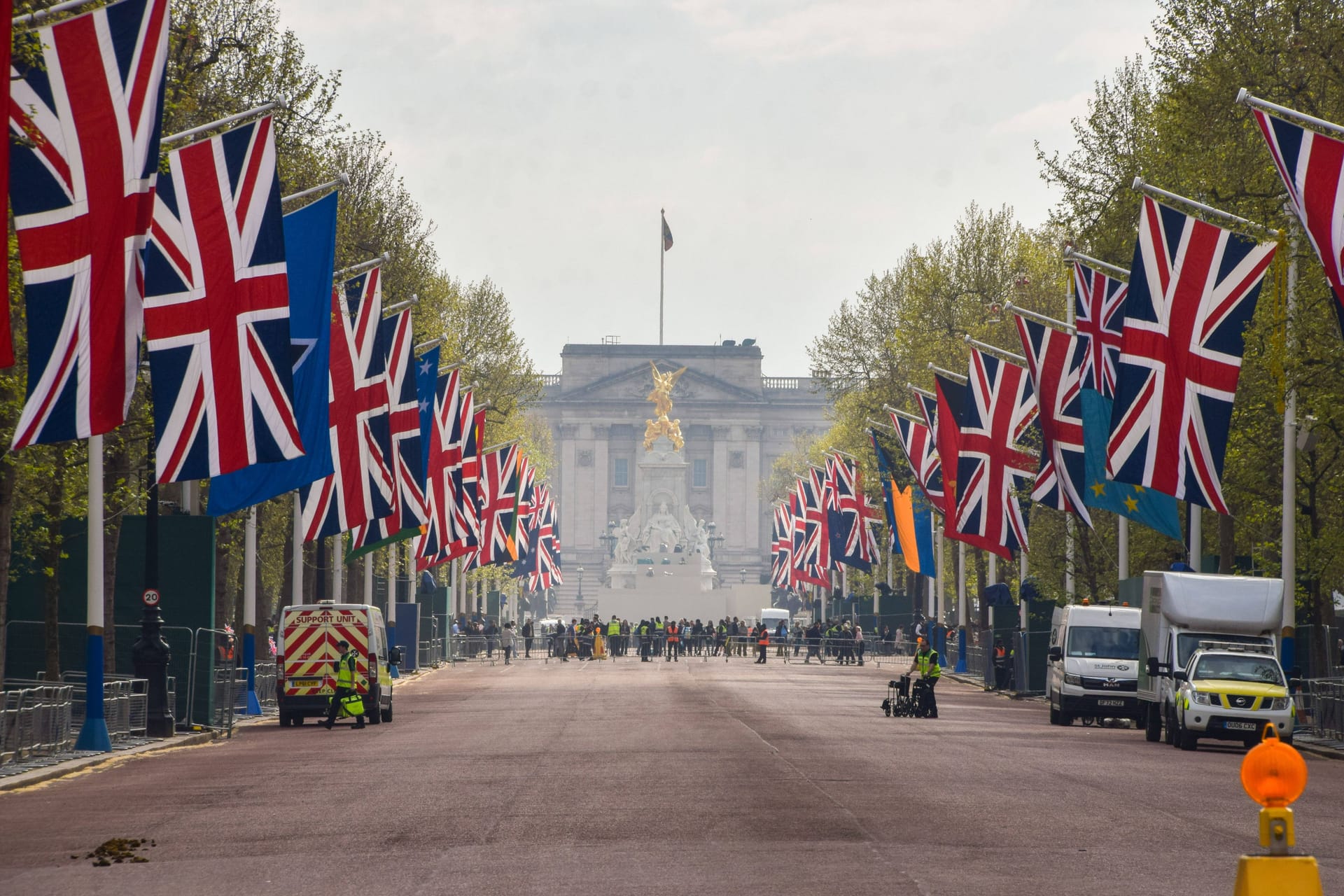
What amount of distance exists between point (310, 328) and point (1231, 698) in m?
14.5

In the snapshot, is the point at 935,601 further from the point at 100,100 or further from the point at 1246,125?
the point at 100,100

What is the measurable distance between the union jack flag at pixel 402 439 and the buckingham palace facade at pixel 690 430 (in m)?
149

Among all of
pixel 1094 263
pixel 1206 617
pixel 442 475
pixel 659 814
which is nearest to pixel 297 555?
pixel 442 475

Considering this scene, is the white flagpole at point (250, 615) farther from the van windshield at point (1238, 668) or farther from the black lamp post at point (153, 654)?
the van windshield at point (1238, 668)

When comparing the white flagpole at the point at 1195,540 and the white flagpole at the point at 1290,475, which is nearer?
the white flagpole at the point at 1290,475

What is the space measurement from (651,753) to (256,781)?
5396 millimetres

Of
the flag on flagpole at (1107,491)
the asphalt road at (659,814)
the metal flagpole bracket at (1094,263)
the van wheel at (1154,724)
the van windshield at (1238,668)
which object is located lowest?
the van wheel at (1154,724)

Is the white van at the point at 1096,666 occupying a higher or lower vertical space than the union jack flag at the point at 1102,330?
lower

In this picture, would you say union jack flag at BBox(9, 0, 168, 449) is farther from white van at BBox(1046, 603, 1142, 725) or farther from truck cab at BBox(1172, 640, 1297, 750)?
white van at BBox(1046, 603, 1142, 725)

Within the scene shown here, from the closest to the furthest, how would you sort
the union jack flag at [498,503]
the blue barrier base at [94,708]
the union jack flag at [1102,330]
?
the blue barrier base at [94,708] < the union jack flag at [1102,330] < the union jack flag at [498,503]

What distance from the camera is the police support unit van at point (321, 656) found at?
35.1 m

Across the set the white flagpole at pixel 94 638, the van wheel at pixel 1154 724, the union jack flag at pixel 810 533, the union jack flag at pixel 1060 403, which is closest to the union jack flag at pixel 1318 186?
the van wheel at pixel 1154 724

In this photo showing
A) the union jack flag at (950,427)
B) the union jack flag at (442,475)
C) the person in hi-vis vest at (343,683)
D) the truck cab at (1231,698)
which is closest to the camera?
the truck cab at (1231,698)

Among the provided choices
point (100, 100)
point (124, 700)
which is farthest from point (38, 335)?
point (124, 700)
